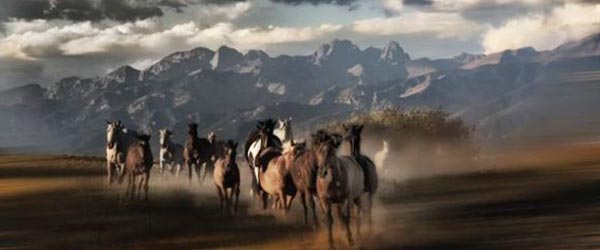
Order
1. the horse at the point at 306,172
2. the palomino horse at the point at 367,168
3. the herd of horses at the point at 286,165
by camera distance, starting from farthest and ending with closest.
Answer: the palomino horse at the point at 367,168
the horse at the point at 306,172
the herd of horses at the point at 286,165

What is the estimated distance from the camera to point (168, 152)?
39.5 meters

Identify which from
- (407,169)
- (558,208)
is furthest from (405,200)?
(407,169)

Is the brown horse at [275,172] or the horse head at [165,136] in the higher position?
the horse head at [165,136]

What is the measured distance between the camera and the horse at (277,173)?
24.4 metres

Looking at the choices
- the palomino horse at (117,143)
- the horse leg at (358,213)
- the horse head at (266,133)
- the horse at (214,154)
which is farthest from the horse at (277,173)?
the horse at (214,154)

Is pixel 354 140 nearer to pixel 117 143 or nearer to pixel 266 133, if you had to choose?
pixel 266 133

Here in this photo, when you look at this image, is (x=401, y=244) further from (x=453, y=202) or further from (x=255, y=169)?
(x=453, y=202)

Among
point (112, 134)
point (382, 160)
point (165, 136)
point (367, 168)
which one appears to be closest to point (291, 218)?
point (367, 168)

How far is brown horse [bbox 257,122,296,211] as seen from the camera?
963 inches

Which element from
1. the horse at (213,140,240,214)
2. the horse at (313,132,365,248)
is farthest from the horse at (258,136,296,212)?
the horse at (313,132,365,248)

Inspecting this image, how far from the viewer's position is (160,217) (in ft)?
90.0

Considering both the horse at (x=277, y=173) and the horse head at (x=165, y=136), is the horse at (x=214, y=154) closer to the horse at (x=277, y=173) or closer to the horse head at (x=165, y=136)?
the horse head at (x=165, y=136)

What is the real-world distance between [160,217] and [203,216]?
1.48 metres

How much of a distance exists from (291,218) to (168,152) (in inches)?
596
